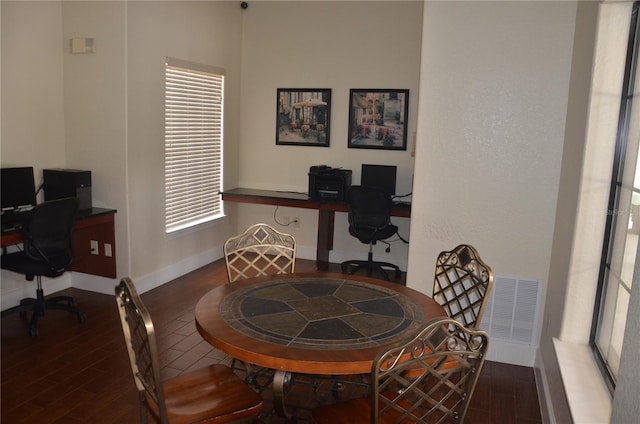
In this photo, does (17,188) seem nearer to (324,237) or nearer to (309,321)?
(309,321)

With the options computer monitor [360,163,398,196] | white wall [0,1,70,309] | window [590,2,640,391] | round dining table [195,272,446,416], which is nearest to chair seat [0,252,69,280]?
white wall [0,1,70,309]

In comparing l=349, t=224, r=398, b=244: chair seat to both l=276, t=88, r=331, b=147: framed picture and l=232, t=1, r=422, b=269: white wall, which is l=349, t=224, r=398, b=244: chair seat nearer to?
l=232, t=1, r=422, b=269: white wall

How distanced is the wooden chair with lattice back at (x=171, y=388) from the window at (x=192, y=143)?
2.97 m

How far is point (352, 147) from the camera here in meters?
5.57

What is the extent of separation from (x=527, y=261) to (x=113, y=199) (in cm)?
338

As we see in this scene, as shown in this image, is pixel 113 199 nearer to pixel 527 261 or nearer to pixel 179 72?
pixel 179 72

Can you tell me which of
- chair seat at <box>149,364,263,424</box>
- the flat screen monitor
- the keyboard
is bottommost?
chair seat at <box>149,364,263,424</box>

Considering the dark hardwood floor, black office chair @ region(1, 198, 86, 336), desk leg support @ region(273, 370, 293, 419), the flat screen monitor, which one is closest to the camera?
desk leg support @ region(273, 370, 293, 419)

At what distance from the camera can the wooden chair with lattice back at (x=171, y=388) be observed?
1.75 m

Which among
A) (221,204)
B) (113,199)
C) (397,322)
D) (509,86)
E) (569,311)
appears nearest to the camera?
(397,322)

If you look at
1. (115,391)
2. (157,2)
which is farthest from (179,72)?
(115,391)

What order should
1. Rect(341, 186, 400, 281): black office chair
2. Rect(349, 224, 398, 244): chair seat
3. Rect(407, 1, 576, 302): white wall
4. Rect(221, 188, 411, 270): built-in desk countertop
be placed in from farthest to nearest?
Rect(221, 188, 411, 270): built-in desk countertop < Rect(349, 224, 398, 244): chair seat < Rect(341, 186, 400, 281): black office chair < Rect(407, 1, 576, 302): white wall

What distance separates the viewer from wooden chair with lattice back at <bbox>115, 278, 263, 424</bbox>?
175cm

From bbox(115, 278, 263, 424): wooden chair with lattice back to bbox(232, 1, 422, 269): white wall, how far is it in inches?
144
